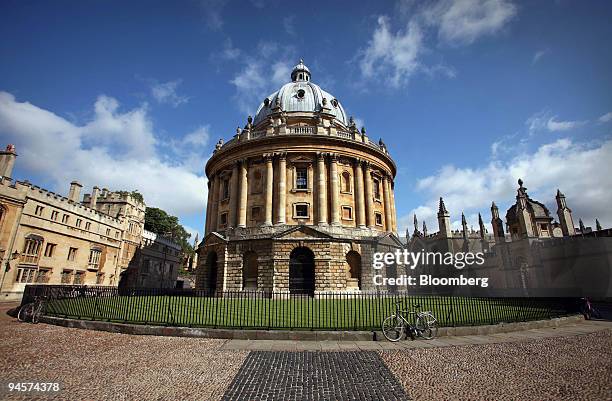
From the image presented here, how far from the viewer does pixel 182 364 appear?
705 centimetres

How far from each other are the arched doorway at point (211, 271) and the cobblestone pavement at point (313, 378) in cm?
2213

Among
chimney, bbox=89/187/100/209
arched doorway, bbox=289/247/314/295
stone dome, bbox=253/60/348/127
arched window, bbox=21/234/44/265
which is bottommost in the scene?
arched doorway, bbox=289/247/314/295

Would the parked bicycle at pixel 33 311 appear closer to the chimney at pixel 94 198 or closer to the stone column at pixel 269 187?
the stone column at pixel 269 187

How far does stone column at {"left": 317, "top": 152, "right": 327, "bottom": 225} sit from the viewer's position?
26.7m

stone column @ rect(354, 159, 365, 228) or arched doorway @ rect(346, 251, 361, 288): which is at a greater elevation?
stone column @ rect(354, 159, 365, 228)

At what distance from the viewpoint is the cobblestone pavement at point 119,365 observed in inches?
215

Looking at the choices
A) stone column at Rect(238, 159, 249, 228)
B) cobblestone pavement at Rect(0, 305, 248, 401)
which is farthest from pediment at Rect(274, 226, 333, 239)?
cobblestone pavement at Rect(0, 305, 248, 401)

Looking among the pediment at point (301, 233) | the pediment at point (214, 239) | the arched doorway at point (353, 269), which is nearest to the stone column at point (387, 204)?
the arched doorway at point (353, 269)

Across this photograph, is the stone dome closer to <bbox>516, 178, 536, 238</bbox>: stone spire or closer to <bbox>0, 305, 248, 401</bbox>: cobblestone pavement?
<bbox>516, 178, 536, 238</bbox>: stone spire

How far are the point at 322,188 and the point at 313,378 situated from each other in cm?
2187

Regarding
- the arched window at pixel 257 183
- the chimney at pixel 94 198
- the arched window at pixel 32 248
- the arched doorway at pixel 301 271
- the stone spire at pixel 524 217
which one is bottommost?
the arched doorway at pixel 301 271

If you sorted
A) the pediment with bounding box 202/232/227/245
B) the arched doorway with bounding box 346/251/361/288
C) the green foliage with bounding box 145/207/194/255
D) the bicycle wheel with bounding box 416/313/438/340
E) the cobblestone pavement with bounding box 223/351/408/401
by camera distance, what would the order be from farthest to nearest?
the green foliage with bounding box 145/207/194/255, the pediment with bounding box 202/232/227/245, the arched doorway with bounding box 346/251/361/288, the bicycle wheel with bounding box 416/313/438/340, the cobblestone pavement with bounding box 223/351/408/401

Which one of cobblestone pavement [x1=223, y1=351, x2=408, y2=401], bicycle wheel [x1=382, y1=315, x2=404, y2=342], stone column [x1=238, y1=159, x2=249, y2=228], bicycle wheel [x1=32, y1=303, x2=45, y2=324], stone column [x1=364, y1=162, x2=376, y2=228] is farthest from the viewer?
stone column [x1=364, y1=162, x2=376, y2=228]

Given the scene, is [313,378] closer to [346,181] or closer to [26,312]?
[26,312]
